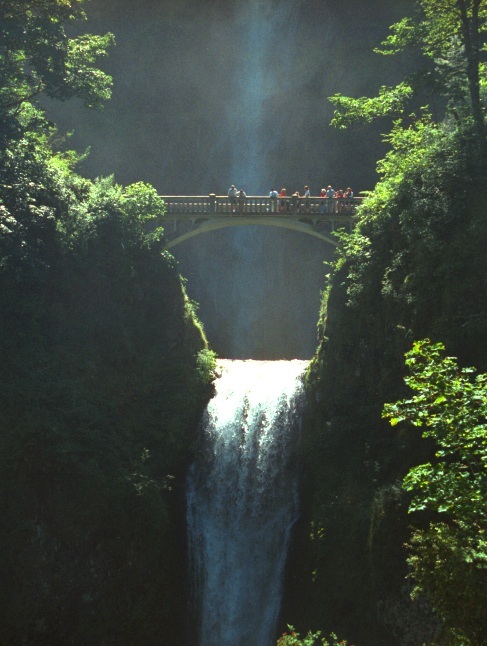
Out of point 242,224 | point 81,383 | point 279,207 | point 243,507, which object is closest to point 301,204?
point 279,207

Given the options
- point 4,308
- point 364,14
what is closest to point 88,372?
point 4,308

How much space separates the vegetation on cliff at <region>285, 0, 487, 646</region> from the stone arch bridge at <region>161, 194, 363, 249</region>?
11.7 ft

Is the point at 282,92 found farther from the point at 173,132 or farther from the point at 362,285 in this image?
the point at 362,285

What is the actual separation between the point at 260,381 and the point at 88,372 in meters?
6.58

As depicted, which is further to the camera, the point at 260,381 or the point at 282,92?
the point at 282,92

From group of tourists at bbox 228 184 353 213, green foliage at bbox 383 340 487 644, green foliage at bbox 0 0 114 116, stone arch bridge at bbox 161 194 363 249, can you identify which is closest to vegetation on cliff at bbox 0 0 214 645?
green foliage at bbox 0 0 114 116

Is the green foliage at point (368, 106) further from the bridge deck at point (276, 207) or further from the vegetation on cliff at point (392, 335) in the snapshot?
the bridge deck at point (276, 207)

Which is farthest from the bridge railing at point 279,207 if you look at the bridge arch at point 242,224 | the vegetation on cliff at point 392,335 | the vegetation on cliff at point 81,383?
the vegetation on cliff at point 392,335

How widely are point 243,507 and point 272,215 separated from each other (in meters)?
12.7

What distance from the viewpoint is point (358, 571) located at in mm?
20250

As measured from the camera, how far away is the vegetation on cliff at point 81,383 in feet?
72.7

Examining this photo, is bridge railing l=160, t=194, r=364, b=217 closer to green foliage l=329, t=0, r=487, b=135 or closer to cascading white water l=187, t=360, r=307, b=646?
green foliage l=329, t=0, r=487, b=135

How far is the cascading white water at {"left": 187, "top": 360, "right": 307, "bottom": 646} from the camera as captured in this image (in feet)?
76.5

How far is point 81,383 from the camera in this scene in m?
25.8
